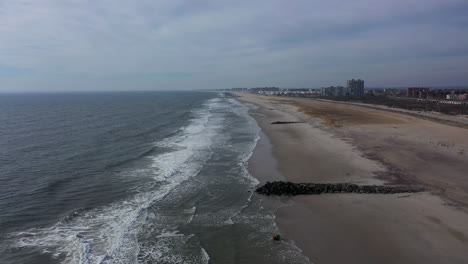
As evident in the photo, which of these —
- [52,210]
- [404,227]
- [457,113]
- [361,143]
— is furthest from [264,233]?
[457,113]

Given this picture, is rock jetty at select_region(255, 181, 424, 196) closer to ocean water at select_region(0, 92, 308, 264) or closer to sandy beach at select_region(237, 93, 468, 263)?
sandy beach at select_region(237, 93, 468, 263)

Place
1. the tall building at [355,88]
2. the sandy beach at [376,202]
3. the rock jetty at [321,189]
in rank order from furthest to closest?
1. the tall building at [355,88]
2. the rock jetty at [321,189]
3. the sandy beach at [376,202]

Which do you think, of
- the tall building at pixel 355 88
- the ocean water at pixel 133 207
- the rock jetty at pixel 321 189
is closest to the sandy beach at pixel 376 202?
the rock jetty at pixel 321 189

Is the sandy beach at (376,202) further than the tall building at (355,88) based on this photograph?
No

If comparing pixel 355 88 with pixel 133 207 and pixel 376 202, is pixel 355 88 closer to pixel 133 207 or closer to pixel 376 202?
pixel 376 202

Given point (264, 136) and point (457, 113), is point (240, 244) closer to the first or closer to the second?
point (264, 136)

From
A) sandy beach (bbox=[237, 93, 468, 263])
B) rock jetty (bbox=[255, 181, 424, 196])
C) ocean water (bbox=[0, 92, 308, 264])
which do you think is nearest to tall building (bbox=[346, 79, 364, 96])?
sandy beach (bbox=[237, 93, 468, 263])

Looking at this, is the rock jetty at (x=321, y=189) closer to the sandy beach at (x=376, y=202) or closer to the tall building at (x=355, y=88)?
the sandy beach at (x=376, y=202)
